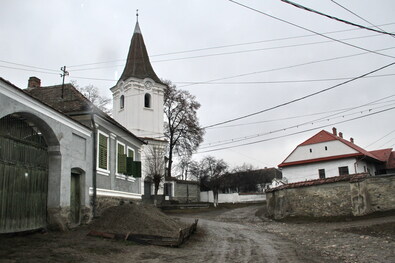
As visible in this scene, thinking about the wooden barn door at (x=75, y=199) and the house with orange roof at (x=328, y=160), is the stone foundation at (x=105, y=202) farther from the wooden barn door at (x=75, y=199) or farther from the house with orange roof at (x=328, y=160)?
the house with orange roof at (x=328, y=160)

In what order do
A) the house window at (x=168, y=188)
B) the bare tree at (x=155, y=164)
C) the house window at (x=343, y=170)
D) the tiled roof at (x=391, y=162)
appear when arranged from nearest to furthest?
the bare tree at (x=155, y=164) → the house window at (x=343, y=170) → the house window at (x=168, y=188) → the tiled roof at (x=391, y=162)

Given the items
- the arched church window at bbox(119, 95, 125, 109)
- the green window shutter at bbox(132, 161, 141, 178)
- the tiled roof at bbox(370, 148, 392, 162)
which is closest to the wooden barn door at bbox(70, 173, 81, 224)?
the green window shutter at bbox(132, 161, 141, 178)

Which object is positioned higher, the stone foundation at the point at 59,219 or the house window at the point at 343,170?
the house window at the point at 343,170

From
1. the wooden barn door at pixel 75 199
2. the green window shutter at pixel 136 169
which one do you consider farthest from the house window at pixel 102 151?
the green window shutter at pixel 136 169

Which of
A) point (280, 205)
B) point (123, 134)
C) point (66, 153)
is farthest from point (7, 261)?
point (280, 205)

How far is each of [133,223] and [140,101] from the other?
27.1 m

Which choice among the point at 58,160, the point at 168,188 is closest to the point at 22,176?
the point at 58,160

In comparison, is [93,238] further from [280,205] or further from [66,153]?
[280,205]

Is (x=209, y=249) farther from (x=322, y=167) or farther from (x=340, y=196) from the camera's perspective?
(x=322, y=167)

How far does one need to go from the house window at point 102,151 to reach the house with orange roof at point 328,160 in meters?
29.5

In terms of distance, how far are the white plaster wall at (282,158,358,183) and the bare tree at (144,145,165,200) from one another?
51.4ft

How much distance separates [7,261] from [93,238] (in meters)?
4.32

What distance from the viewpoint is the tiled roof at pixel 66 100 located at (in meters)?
16.6

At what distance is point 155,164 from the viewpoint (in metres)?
37.4
